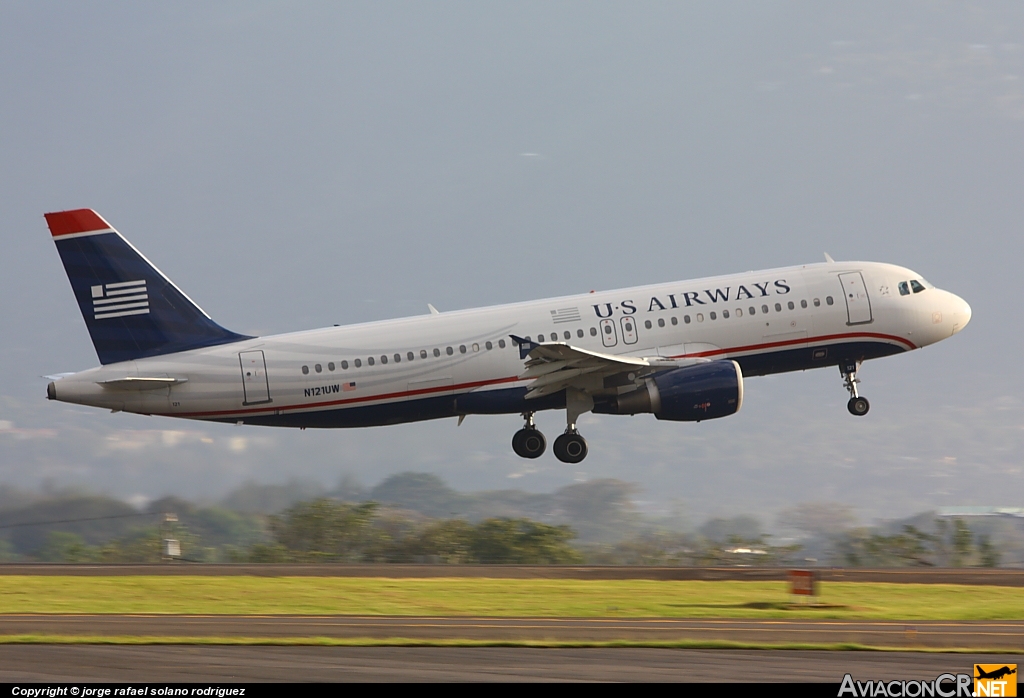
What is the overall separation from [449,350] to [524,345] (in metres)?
2.28

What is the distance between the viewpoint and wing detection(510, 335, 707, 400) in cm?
3444

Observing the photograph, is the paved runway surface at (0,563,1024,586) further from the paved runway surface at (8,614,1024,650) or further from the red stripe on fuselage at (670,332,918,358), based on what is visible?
the paved runway surface at (8,614,1024,650)

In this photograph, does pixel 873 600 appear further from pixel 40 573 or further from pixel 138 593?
pixel 40 573

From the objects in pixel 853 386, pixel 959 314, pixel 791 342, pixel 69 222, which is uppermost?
pixel 69 222

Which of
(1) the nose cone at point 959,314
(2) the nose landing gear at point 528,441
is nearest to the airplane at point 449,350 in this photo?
(2) the nose landing gear at point 528,441

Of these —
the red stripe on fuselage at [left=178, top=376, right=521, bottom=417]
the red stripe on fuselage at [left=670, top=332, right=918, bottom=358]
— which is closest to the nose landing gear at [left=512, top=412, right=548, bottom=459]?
the red stripe on fuselage at [left=178, top=376, right=521, bottom=417]

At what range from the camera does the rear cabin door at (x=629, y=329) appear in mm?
36156

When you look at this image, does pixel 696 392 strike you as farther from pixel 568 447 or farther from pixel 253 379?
pixel 253 379

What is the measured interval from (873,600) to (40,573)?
24.8 m

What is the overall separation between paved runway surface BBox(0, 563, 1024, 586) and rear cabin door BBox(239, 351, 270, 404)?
5.39 metres

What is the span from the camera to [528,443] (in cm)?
3812

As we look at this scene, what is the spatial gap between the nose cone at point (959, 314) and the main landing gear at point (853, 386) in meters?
3.48

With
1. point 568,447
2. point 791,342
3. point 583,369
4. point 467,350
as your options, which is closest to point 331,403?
point 467,350

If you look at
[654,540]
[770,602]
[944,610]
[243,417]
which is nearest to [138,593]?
[243,417]
